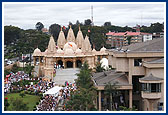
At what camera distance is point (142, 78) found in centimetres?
1869

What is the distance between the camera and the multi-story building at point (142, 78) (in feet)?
61.6

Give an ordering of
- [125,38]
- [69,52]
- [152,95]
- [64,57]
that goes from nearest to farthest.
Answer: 1. [152,95]
2. [64,57]
3. [69,52]
4. [125,38]

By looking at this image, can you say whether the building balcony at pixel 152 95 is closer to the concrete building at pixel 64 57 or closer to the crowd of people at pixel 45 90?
the crowd of people at pixel 45 90

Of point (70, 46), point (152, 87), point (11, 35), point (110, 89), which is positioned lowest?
point (110, 89)

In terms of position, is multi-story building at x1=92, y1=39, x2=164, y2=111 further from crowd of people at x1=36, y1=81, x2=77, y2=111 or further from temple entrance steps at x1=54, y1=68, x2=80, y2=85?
temple entrance steps at x1=54, y1=68, x2=80, y2=85

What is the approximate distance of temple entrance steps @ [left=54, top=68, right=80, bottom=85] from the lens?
33.6 metres

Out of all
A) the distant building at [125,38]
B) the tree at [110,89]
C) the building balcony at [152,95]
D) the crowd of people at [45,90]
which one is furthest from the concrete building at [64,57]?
the distant building at [125,38]

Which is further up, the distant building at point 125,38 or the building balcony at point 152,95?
the distant building at point 125,38

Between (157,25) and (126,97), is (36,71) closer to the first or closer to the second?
(126,97)

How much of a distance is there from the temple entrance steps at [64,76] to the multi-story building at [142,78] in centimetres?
1171

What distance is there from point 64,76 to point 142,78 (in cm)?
1658

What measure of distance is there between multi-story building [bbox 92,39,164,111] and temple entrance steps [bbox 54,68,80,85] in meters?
11.7

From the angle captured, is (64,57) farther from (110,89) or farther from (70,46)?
(110,89)

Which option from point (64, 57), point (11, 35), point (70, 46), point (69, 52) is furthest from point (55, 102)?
point (11, 35)
